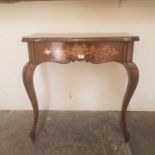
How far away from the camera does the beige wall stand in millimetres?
1451

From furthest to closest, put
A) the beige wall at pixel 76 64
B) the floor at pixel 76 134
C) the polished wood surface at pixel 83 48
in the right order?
the beige wall at pixel 76 64, the floor at pixel 76 134, the polished wood surface at pixel 83 48

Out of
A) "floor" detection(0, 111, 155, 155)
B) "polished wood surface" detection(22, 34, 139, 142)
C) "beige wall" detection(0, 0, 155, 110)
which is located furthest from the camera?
"beige wall" detection(0, 0, 155, 110)

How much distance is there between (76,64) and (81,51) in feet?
1.63

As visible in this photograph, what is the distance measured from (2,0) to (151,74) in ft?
3.81

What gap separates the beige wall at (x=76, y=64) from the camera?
57.1 inches

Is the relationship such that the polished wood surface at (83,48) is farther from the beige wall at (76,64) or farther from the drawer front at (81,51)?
the beige wall at (76,64)

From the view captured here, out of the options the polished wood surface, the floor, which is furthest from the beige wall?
the polished wood surface

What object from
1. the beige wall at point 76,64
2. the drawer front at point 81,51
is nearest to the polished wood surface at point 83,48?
the drawer front at point 81,51

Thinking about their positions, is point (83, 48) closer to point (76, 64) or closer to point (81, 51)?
point (81, 51)

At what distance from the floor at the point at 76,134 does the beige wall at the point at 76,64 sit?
103 millimetres

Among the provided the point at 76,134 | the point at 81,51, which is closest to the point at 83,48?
the point at 81,51

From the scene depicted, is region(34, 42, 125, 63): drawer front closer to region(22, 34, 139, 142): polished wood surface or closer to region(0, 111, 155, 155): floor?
region(22, 34, 139, 142): polished wood surface

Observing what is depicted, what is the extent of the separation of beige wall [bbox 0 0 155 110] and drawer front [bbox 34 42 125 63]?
0.43 m

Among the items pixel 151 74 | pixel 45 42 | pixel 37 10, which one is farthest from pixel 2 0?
pixel 151 74
